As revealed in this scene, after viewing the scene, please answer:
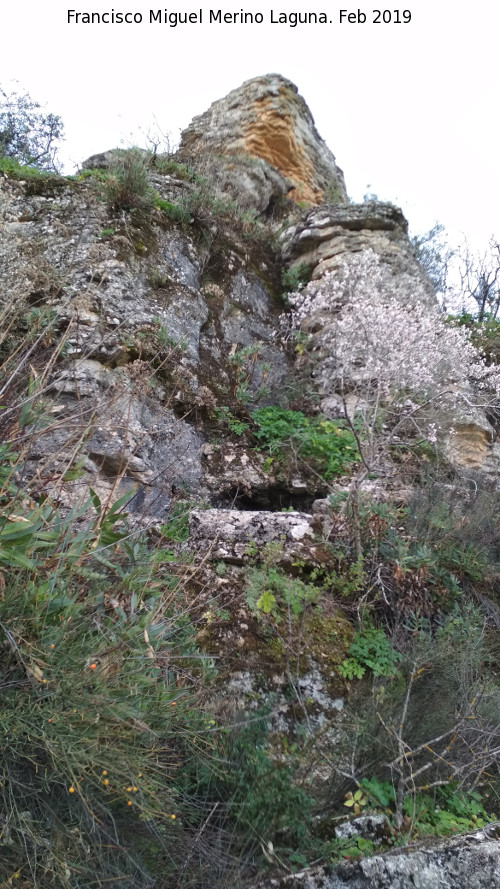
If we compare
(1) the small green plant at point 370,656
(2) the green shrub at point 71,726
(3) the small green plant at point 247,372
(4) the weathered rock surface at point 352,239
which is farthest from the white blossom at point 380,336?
(2) the green shrub at point 71,726

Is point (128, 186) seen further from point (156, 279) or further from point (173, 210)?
point (156, 279)

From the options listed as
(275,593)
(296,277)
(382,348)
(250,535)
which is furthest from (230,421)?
(296,277)

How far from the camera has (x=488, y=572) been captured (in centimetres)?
457

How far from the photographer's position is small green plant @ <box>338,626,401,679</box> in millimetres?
3420

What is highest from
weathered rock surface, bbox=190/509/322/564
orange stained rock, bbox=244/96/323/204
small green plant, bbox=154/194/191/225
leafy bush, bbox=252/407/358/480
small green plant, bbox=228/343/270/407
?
orange stained rock, bbox=244/96/323/204

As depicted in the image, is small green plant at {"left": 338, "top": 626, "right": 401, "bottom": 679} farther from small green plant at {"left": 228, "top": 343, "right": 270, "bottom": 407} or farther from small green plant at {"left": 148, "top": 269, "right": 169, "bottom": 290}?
small green plant at {"left": 148, "top": 269, "right": 169, "bottom": 290}

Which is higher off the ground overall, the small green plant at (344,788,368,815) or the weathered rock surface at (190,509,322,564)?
the weathered rock surface at (190,509,322,564)

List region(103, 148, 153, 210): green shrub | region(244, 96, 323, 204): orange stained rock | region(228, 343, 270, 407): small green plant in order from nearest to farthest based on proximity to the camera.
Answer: region(228, 343, 270, 407): small green plant
region(103, 148, 153, 210): green shrub
region(244, 96, 323, 204): orange stained rock

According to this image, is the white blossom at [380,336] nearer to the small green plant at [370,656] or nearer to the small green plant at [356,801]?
the small green plant at [370,656]

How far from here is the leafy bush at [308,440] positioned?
5918 mm

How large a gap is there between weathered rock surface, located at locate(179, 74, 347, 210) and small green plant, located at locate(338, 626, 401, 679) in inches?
383

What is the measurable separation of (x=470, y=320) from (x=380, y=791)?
30.1ft

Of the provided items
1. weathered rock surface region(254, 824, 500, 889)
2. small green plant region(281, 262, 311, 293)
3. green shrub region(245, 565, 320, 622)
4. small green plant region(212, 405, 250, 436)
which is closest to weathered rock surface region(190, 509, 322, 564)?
green shrub region(245, 565, 320, 622)

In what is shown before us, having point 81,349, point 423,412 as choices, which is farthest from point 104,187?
point 423,412
